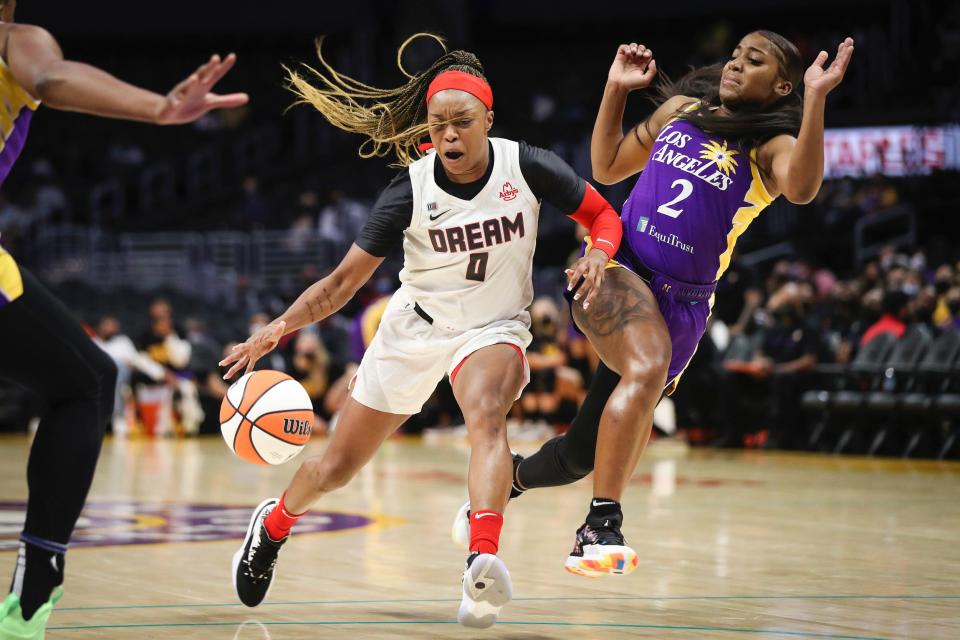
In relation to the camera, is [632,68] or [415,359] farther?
[632,68]

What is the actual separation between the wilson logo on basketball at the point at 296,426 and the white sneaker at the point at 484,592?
138cm

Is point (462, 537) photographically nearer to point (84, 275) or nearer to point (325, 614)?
point (325, 614)

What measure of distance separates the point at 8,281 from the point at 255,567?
5.81 feet

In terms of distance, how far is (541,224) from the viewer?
2338cm

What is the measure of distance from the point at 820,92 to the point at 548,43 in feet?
85.5

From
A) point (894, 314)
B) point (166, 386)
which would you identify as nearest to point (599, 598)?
point (894, 314)

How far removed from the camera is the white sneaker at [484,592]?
4617 millimetres

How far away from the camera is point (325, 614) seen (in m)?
5.24

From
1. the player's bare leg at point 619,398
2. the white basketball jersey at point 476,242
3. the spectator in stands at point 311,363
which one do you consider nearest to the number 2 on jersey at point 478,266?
the white basketball jersey at point 476,242

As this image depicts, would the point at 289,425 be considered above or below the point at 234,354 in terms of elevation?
below

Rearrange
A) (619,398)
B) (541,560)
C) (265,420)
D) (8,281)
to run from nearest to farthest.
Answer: (8,281) < (619,398) < (265,420) < (541,560)

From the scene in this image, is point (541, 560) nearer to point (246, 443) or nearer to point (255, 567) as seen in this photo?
point (246, 443)

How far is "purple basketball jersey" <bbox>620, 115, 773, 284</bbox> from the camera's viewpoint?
5.52 m

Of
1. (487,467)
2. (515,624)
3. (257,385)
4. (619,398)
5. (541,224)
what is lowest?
(515,624)
